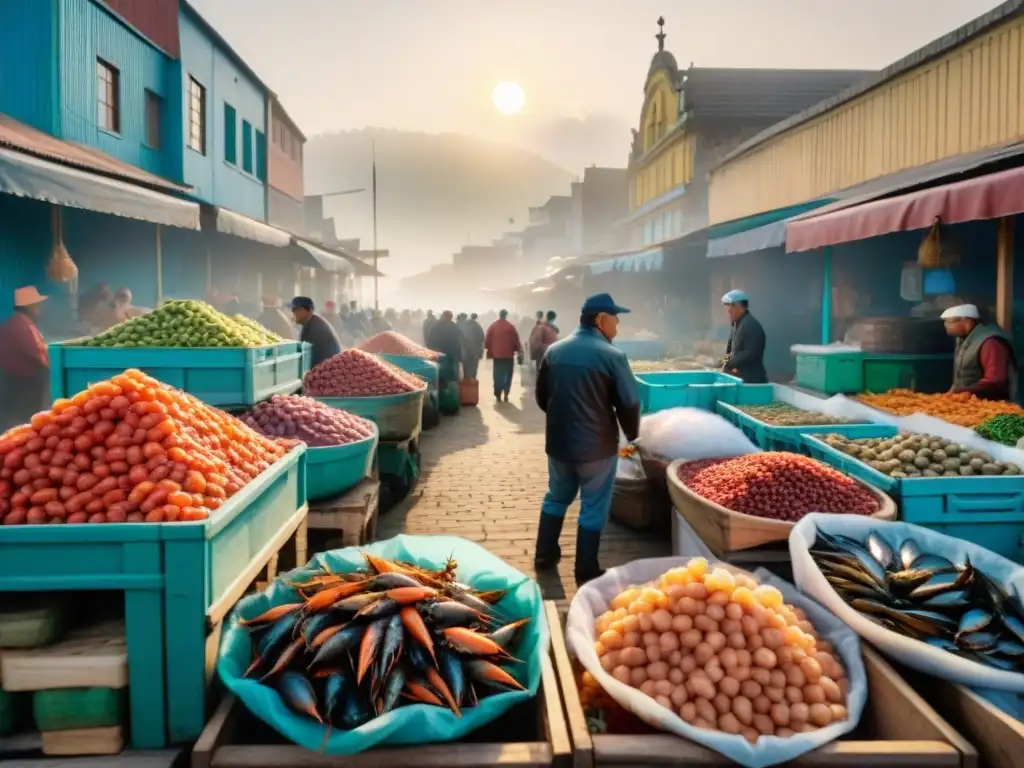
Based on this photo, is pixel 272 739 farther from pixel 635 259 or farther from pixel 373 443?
pixel 635 259

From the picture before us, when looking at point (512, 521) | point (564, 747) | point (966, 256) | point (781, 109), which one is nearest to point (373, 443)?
point (512, 521)

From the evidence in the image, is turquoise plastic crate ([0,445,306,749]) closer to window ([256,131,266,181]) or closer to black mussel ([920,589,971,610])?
black mussel ([920,589,971,610])

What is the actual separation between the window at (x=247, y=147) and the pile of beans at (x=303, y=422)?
20.5 m

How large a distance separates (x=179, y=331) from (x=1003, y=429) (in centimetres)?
580

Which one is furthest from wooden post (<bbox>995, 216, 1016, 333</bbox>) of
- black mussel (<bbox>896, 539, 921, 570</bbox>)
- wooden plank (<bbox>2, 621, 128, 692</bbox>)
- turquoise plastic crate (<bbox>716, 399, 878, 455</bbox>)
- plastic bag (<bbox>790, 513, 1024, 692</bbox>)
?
wooden plank (<bbox>2, 621, 128, 692</bbox>)

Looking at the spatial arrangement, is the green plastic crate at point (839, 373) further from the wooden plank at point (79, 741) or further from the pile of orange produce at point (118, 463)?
the wooden plank at point (79, 741)

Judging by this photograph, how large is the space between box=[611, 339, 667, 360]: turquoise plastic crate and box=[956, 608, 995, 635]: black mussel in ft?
48.6

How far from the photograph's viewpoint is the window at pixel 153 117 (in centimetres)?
1728

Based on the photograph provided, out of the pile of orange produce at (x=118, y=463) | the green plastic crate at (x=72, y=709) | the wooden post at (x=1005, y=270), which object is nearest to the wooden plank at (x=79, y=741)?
the green plastic crate at (x=72, y=709)

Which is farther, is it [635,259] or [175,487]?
[635,259]

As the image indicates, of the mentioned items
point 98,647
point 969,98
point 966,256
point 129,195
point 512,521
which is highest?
point 969,98

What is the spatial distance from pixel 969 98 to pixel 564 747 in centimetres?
1063

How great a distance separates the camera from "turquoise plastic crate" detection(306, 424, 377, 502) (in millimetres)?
5105

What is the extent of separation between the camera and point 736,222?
14.8 metres
